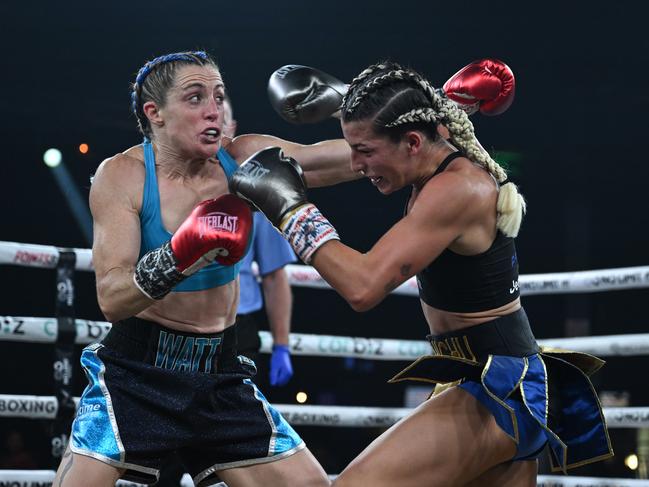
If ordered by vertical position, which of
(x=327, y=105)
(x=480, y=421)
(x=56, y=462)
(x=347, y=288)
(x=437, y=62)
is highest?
(x=437, y=62)

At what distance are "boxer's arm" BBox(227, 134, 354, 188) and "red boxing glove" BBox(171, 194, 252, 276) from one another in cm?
41

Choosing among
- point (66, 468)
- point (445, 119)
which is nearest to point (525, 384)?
point (445, 119)

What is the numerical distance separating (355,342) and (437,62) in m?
5.15

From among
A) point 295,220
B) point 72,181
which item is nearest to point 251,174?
point 295,220

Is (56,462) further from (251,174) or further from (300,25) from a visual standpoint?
(300,25)

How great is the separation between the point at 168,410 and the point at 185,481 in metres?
1.51

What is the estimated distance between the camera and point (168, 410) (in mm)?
2174

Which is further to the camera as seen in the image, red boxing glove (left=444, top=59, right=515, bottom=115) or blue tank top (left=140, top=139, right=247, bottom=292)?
red boxing glove (left=444, top=59, right=515, bottom=115)

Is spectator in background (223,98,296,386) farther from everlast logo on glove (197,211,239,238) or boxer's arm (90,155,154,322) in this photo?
everlast logo on glove (197,211,239,238)

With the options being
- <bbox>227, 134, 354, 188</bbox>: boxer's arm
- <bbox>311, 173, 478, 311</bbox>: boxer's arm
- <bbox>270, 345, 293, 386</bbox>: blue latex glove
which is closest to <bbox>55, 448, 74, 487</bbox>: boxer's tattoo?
<bbox>311, 173, 478, 311</bbox>: boxer's arm

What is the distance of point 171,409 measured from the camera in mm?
2168

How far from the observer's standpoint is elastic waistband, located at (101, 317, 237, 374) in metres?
2.24

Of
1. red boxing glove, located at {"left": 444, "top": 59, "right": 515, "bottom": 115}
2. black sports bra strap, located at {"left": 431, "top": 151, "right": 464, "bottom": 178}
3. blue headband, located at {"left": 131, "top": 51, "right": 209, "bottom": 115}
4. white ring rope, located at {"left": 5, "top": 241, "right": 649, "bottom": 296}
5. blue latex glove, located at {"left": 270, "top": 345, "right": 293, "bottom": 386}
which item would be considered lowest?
blue latex glove, located at {"left": 270, "top": 345, "right": 293, "bottom": 386}

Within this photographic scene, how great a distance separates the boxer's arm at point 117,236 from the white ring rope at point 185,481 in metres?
1.29
